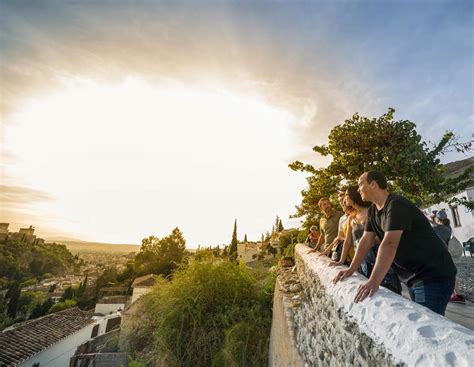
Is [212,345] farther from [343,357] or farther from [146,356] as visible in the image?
[343,357]

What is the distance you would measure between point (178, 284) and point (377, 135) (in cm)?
859

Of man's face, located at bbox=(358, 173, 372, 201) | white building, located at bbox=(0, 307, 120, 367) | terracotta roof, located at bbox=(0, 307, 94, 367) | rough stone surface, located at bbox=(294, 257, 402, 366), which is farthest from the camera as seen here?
white building, located at bbox=(0, 307, 120, 367)

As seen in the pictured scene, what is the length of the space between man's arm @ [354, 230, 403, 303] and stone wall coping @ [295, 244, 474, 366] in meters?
0.05

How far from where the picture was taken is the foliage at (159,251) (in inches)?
1687

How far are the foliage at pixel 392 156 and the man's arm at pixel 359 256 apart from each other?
4703mm

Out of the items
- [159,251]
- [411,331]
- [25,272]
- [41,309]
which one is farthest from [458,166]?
[25,272]

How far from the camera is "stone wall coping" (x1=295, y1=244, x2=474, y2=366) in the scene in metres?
0.97

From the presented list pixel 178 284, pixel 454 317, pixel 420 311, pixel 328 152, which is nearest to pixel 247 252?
pixel 178 284

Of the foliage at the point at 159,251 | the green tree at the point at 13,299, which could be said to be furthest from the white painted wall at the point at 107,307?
the green tree at the point at 13,299

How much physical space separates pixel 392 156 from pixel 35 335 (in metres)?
29.3

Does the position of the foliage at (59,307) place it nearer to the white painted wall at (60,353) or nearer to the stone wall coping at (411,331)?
the white painted wall at (60,353)

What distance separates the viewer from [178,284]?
991 cm

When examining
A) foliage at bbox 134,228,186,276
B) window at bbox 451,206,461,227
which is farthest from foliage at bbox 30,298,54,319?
window at bbox 451,206,461,227

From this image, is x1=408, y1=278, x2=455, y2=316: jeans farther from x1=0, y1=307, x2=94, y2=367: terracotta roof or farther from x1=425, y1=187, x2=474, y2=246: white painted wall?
x1=0, y1=307, x2=94, y2=367: terracotta roof
